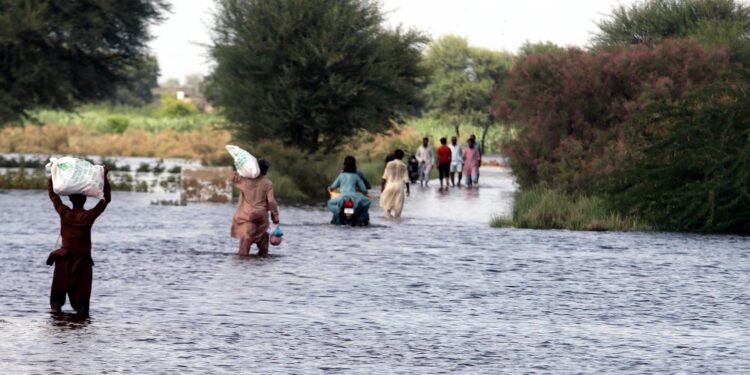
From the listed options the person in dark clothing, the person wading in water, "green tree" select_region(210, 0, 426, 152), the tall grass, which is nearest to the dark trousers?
the person in dark clothing

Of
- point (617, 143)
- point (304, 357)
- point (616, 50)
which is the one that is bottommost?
point (304, 357)

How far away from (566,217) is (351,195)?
4746 millimetres

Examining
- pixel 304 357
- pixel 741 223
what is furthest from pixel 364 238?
pixel 304 357

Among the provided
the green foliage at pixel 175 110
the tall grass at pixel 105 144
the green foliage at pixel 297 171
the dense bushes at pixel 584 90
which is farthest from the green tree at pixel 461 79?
the dense bushes at pixel 584 90

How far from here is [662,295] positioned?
19016mm

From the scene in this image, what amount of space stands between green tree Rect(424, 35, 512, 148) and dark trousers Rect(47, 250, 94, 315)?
10494cm

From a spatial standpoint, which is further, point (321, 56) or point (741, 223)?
point (321, 56)

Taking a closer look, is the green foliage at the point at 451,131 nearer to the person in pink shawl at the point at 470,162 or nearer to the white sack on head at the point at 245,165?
the person in pink shawl at the point at 470,162

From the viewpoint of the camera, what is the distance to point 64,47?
51.9 m

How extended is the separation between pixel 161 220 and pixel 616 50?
624 inches

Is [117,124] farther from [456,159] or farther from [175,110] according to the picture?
[456,159]

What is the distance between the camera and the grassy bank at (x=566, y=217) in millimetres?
31500

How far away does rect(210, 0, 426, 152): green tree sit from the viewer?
52156 millimetres

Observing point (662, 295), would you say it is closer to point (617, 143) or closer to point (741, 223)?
point (741, 223)
